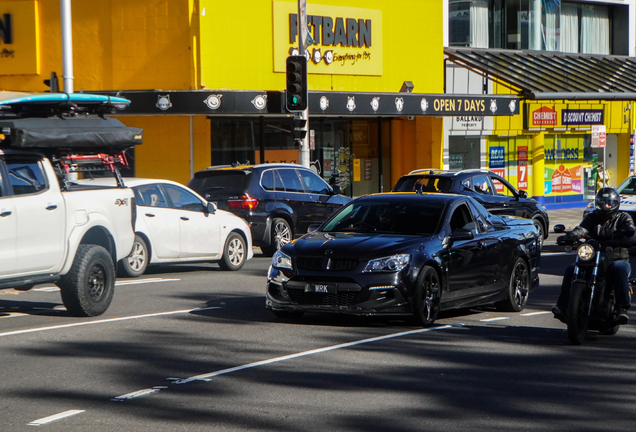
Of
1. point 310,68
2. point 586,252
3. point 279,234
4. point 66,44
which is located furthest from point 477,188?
point 586,252

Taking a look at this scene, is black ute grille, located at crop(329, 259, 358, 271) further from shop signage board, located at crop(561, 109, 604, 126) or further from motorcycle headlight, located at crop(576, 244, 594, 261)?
shop signage board, located at crop(561, 109, 604, 126)

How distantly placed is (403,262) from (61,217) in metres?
3.70

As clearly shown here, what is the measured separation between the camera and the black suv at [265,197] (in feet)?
60.5

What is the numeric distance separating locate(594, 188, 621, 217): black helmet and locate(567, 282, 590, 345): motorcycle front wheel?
0.84 meters

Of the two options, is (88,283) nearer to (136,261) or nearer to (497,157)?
(136,261)

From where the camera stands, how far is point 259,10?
26.2 meters

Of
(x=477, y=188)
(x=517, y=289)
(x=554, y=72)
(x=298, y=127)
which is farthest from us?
(x=554, y=72)

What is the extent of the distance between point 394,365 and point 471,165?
2515 centimetres

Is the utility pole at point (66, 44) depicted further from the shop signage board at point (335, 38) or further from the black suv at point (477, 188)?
the shop signage board at point (335, 38)

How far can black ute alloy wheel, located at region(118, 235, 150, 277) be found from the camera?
48.9ft

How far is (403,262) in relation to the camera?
33.5 feet

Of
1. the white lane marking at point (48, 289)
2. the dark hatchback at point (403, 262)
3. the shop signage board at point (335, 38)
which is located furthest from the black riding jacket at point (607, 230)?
the shop signage board at point (335, 38)

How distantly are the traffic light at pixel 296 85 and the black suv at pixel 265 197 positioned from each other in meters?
1.96

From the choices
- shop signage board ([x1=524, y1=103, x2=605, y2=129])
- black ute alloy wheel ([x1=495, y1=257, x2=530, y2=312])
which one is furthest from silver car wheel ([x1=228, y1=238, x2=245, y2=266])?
shop signage board ([x1=524, y1=103, x2=605, y2=129])
